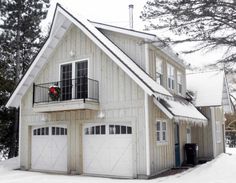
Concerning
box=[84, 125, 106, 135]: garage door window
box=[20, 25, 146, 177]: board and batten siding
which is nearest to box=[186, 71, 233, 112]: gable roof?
box=[20, 25, 146, 177]: board and batten siding

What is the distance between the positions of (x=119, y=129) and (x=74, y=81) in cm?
325

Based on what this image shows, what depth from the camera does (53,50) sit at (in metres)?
15.3

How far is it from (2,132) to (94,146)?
419 inches

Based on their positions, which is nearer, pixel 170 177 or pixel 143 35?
pixel 170 177

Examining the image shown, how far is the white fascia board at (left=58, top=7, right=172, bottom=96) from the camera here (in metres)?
12.1

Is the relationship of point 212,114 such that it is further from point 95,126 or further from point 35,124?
point 35,124

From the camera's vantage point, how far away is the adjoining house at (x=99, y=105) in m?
12.6

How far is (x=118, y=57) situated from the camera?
12688mm

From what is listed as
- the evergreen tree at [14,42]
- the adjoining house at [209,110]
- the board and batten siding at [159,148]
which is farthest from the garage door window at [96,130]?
the evergreen tree at [14,42]

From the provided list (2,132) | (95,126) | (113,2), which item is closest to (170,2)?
(113,2)

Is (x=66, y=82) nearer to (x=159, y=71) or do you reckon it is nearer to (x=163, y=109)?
(x=159, y=71)

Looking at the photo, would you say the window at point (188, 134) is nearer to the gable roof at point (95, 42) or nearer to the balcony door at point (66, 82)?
the gable roof at point (95, 42)

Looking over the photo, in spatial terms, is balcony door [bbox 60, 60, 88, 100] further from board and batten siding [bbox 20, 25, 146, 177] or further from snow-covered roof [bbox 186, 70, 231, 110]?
snow-covered roof [bbox 186, 70, 231, 110]

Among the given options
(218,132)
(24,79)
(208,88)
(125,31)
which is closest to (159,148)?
(125,31)
